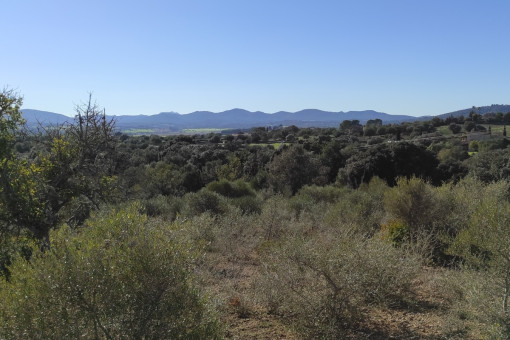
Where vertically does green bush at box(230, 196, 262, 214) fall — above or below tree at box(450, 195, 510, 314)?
below

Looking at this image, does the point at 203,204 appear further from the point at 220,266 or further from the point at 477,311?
the point at 477,311

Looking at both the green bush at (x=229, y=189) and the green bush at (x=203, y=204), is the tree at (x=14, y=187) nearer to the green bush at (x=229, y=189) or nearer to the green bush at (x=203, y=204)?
the green bush at (x=203, y=204)

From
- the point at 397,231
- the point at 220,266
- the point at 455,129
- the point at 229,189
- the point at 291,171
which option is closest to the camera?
the point at 220,266

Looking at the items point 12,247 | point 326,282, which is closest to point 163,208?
point 12,247

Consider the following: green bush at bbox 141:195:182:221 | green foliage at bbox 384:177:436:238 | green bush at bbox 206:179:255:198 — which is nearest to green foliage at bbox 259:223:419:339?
green foliage at bbox 384:177:436:238

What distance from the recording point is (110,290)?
3246 mm

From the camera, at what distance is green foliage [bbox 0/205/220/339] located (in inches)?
122

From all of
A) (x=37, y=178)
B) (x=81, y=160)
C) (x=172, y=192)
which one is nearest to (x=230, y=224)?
(x=81, y=160)

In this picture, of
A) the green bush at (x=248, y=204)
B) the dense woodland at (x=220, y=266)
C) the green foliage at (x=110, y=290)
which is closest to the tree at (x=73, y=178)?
the dense woodland at (x=220, y=266)

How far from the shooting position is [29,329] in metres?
3.07

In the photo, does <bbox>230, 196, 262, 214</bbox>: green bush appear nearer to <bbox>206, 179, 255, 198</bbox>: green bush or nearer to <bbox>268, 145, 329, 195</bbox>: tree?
<bbox>206, 179, 255, 198</bbox>: green bush

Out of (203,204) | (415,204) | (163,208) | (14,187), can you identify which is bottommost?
(163,208)

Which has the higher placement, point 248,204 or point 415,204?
point 415,204

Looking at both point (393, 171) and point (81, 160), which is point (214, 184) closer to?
point (81, 160)
